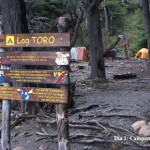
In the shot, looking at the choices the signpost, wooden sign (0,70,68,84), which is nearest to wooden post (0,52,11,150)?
the signpost

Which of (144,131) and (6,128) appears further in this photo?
(144,131)

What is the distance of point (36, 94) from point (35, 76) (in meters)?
0.28

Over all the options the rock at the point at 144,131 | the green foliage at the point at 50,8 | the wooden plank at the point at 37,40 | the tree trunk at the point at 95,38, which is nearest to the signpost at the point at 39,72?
the wooden plank at the point at 37,40

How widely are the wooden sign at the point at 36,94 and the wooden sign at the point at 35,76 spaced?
134 mm

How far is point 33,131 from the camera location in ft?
26.3

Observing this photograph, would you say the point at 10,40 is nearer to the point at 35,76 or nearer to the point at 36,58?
the point at 36,58

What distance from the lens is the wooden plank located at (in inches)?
221

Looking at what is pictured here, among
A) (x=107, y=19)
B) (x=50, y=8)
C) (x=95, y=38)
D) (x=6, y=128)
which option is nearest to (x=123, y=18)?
(x=107, y=19)

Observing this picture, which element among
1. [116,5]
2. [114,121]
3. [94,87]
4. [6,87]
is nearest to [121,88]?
[94,87]

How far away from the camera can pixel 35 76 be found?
5.79 meters

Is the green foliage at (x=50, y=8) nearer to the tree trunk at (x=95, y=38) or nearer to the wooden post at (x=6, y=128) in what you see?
the tree trunk at (x=95, y=38)

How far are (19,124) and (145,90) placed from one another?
4895 mm

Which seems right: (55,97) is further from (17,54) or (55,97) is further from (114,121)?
(114,121)

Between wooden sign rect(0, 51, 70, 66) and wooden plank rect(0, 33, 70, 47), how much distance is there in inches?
5.3
